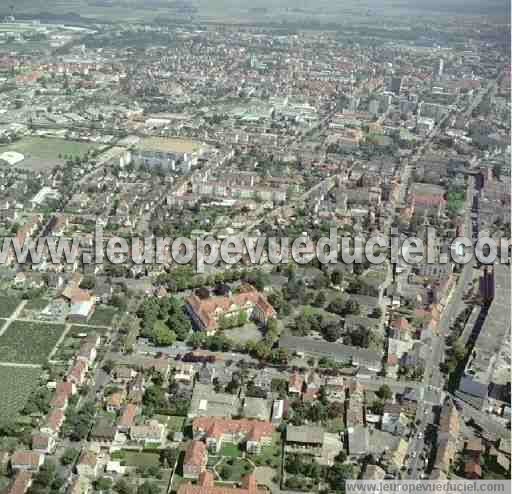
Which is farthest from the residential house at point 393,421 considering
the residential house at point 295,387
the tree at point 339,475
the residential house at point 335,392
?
the residential house at point 295,387

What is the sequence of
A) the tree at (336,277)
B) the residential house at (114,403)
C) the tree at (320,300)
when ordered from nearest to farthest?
the residential house at (114,403), the tree at (320,300), the tree at (336,277)

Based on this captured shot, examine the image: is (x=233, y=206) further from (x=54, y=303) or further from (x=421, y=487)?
(x=421, y=487)

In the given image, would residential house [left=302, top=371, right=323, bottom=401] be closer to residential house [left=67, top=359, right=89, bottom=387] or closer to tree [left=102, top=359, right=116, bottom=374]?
tree [left=102, top=359, right=116, bottom=374]

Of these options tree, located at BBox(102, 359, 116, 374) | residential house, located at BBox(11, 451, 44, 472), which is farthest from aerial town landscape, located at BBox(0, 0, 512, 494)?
tree, located at BBox(102, 359, 116, 374)

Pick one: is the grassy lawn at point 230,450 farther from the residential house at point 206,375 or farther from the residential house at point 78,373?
the residential house at point 78,373

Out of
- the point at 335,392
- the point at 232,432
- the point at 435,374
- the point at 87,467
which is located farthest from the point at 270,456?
the point at 435,374

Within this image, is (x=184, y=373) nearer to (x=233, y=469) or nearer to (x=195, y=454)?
(x=195, y=454)
